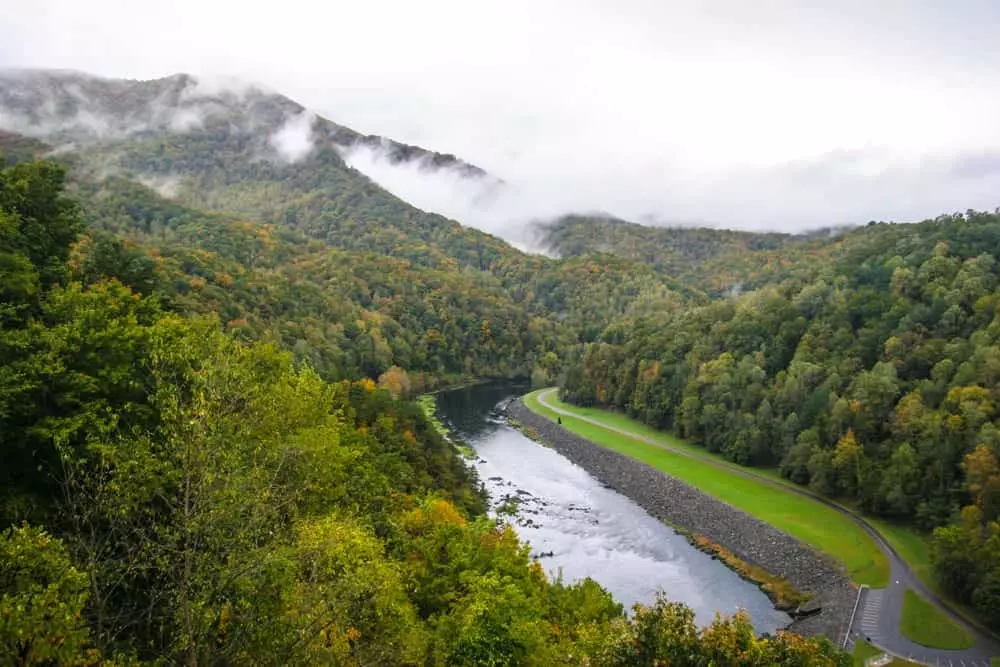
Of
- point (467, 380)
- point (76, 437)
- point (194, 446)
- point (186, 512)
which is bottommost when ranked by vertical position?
point (467, 380)

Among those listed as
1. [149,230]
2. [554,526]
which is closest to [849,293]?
[554,526]

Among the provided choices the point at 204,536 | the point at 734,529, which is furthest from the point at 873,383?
the point at 204,536

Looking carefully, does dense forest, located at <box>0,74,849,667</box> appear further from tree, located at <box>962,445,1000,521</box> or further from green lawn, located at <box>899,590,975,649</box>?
tree, located at <box>962,445,1000,521</box>

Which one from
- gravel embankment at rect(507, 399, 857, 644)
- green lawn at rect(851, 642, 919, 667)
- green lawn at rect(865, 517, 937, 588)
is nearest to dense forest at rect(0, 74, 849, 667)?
green lawn at rect(851, 642, 919, 667)

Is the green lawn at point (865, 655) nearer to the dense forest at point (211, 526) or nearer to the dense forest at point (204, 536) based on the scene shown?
the dense forest at point (204, 536)

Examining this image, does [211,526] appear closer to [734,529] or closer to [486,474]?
[734,529]

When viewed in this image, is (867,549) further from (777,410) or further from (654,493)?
(777,410)

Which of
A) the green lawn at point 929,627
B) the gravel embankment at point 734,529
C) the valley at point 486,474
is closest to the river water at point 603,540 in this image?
the valley at point 486,474
